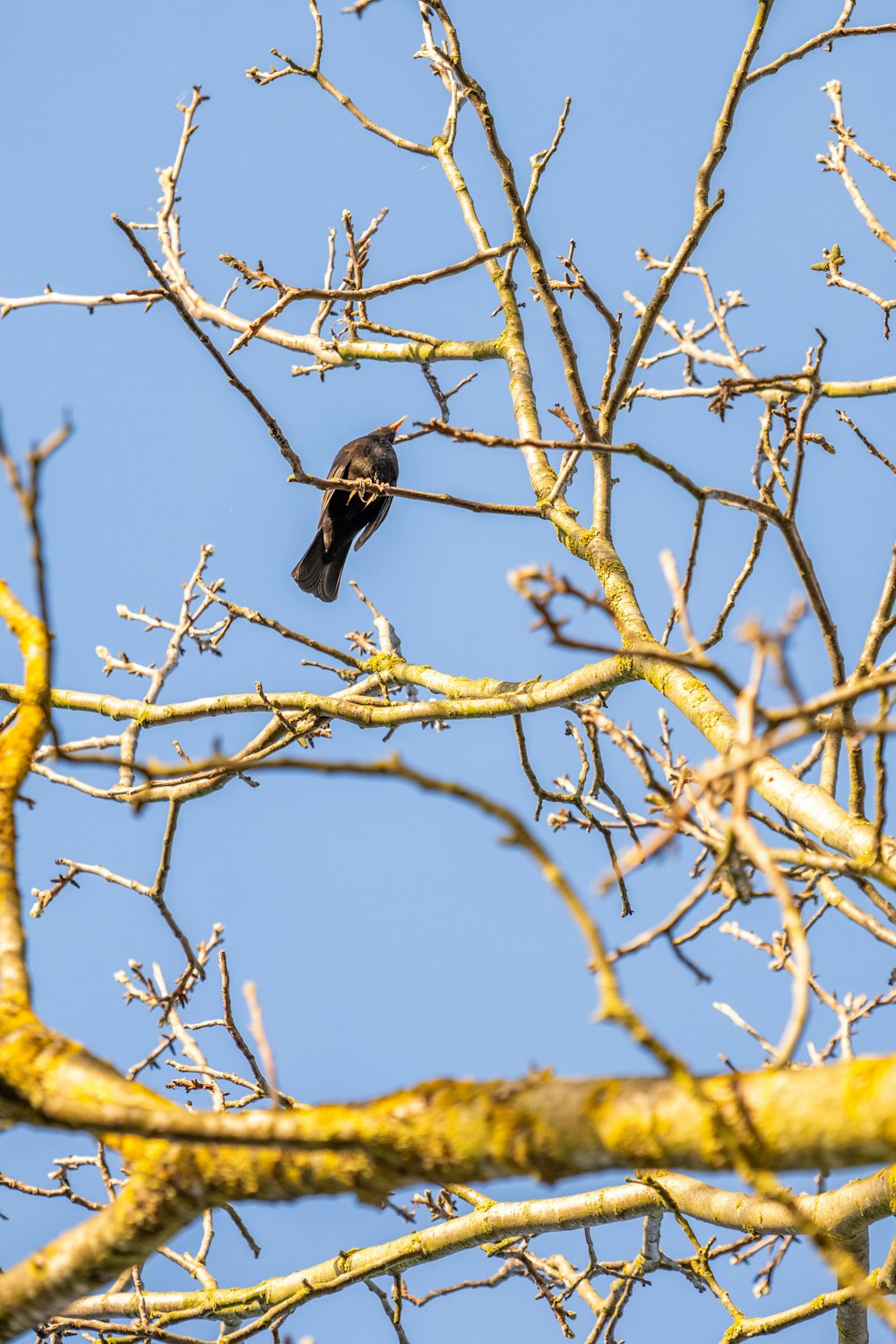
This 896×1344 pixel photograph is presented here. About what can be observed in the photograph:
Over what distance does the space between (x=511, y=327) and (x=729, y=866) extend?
4.18 meters

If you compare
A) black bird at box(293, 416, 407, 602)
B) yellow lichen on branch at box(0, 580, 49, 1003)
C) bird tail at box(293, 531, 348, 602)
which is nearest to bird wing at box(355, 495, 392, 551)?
black bird at box(293, 416, 407, 602)

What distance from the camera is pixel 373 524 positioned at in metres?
8.41

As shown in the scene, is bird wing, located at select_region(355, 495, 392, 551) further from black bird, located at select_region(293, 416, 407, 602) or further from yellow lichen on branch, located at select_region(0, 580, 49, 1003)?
yellow lichen on branch, located at select_region(0, 580, 49, 1003)

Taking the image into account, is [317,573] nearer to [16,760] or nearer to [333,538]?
[333,538]

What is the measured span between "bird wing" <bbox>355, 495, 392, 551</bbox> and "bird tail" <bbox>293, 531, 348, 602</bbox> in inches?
13.2

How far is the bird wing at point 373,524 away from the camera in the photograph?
8.15 metres

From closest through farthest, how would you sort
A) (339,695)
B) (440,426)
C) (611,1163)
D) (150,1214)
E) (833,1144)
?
(833,1144) → (611,1163) → (150,1214) → (440,426) → (339,695)

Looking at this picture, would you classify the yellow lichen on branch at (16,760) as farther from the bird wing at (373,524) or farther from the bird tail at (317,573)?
the bird tail at (317,573)

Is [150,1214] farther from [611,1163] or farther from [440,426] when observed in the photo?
[440,426]

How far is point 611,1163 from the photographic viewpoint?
1.44 m

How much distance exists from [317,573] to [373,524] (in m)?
0.51

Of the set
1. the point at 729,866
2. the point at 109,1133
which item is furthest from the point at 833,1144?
the point at 109,1133

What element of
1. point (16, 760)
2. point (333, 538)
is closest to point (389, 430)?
point (333, 538)

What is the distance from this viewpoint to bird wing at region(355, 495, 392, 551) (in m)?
8.15
